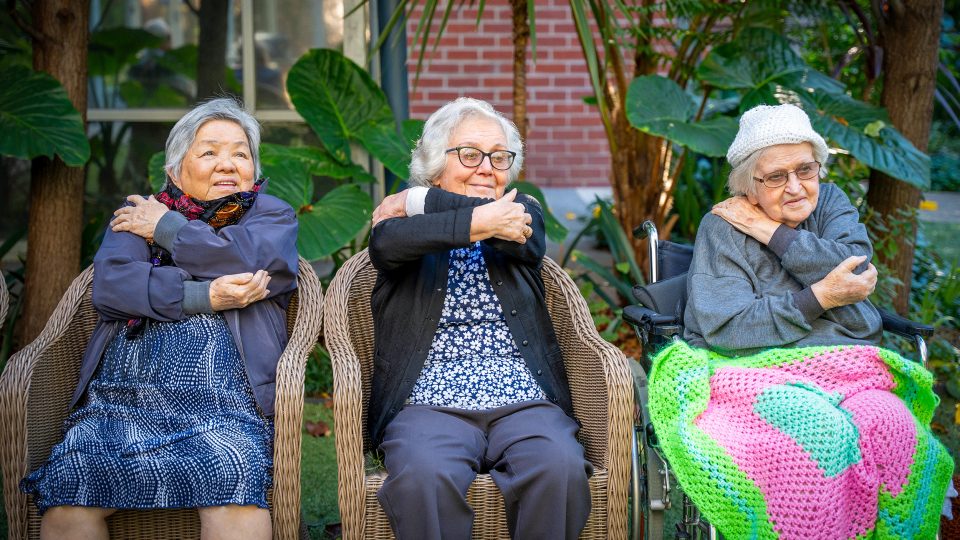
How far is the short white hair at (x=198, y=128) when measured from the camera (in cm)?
274

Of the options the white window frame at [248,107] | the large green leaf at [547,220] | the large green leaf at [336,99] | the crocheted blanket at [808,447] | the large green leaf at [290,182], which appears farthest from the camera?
the white window frame at [248,107]

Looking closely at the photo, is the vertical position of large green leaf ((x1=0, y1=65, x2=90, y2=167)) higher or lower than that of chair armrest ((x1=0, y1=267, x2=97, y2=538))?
higher

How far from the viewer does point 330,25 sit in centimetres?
503

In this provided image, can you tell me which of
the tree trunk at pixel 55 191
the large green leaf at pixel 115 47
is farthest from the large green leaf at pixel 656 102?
the large green leaf at pixel 115 47

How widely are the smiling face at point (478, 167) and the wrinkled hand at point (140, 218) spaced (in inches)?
32.2

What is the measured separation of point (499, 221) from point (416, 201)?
0.27 m

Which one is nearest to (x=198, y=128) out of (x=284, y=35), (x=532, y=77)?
(x=284, y=35)

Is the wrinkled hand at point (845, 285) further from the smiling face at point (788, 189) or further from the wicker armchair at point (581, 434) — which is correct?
the wicker armchair at point (581, 434)

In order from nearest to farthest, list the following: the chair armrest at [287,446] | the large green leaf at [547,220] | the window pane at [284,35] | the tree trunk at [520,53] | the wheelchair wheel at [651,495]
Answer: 1. the chair armrest at [287,446]
2. the wheelchair wheel at [651,495]
3. the large green leaf at [547,220]
4. the tree trunk at [520,53]
5. the window pane at [284,35]

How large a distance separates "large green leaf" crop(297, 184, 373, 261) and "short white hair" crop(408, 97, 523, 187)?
811 mm

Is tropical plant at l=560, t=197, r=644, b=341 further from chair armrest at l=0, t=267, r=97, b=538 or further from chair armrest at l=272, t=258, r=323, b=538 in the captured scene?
chair armrest at l=0, t=267, r=97, b=538

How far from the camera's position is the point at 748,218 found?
8.98 ft

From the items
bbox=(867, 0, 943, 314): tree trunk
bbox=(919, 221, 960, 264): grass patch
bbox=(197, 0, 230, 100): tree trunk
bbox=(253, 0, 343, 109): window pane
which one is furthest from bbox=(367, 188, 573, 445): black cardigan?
bbox=(919, 221, 960, 264): grass patch

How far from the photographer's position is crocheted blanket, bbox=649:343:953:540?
2.25 m
